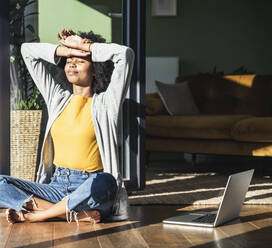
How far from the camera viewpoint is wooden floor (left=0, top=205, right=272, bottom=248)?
88.0 inches

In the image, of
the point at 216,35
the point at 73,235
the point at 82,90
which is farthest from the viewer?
the point at 216,35

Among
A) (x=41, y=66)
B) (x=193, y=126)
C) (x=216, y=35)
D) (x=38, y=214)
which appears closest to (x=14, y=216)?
(x=38, y=214)

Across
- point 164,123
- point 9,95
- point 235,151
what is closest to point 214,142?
point 235,151

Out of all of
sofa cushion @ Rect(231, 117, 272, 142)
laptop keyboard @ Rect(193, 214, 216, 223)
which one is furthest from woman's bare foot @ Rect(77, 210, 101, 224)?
sofa cushion @ Rect(231, 117, 272, 142)

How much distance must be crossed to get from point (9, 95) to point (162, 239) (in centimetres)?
138

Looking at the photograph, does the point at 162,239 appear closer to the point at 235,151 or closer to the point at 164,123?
the point at 235,151

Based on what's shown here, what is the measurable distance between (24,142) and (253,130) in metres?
1.93

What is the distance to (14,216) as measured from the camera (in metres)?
2.63

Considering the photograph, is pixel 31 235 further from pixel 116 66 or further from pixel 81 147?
pixel 116 66

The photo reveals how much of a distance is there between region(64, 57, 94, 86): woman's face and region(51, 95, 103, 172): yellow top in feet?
0.35

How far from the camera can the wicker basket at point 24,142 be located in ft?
10.5

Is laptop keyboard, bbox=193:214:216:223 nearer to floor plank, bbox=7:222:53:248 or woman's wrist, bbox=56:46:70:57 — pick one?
floor plank, bbox=7:222:53:248

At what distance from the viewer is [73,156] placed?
261cm

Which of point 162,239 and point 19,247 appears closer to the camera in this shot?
point 19,247
